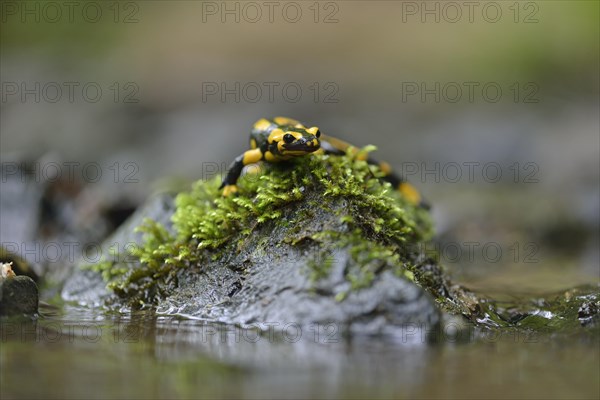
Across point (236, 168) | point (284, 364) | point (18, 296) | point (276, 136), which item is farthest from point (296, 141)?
point (18, 296)

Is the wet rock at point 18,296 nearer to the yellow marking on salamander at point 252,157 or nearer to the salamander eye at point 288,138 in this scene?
the yellow marking on salamander at point 252,157

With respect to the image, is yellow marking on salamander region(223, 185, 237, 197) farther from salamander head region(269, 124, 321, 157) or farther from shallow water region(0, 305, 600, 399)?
shallow water region(0, 305, 600, 399)

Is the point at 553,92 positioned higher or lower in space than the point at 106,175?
higher

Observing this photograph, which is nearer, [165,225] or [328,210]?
[328,210]

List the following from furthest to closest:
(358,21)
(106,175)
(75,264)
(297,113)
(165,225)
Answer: (358,21) → (297,113) → (106,175) → (75,264) → (165,225)

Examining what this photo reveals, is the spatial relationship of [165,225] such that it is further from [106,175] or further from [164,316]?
[106,175]

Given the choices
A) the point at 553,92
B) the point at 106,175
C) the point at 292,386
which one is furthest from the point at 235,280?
the point at 553,92

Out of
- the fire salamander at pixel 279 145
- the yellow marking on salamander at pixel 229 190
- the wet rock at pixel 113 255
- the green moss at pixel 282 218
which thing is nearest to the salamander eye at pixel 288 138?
the fire salamander at pixel 279 145

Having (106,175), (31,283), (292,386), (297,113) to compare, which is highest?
(297,113)

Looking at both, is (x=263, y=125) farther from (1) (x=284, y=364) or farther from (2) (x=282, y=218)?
(1) (x=284, y=364)

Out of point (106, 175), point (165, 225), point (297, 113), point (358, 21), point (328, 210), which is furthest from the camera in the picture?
point (358, 21)
